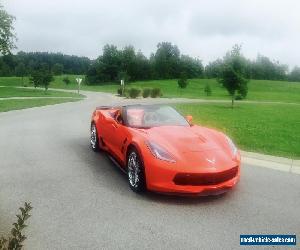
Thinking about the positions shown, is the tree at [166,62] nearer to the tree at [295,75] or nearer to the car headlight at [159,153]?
the tree at [295,75]

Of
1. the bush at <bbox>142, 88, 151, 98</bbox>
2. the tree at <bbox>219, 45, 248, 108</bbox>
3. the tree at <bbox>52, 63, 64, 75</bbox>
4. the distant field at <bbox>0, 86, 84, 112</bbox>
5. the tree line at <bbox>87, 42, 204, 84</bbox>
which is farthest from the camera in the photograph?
the tree at <bbox>52, 63, 64, 75</bbox>

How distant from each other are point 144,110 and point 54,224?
320cm

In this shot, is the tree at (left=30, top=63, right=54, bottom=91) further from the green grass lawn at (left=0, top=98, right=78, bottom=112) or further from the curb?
the curb

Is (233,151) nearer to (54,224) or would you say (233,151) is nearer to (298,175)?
(298,175)

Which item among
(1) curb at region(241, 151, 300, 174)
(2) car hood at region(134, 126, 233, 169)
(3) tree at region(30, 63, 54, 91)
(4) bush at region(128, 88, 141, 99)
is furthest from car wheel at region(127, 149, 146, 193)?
(3) tree at region(30, 63, 54, 91)

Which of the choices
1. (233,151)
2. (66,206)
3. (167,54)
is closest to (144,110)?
(233,151)

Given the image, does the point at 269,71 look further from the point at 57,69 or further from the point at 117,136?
the point at 117,136

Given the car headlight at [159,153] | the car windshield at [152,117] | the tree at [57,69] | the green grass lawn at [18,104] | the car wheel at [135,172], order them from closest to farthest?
the car headlight at [159,153], the car wheel at [135,172], the car windshield at [152,117], the green grass lawn at [18,104], the tree at [57,69]

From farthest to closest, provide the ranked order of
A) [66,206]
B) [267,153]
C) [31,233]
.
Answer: [267,153] → [66,206] → [31,233]

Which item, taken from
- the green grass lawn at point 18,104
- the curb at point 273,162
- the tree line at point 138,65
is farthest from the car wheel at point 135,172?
the tree line at point 138,65

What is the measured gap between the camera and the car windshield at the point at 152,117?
273 inches

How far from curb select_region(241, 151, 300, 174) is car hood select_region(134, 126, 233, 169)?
1.88m

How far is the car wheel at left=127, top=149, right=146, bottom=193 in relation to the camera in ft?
18.7

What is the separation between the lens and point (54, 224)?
4719mm
